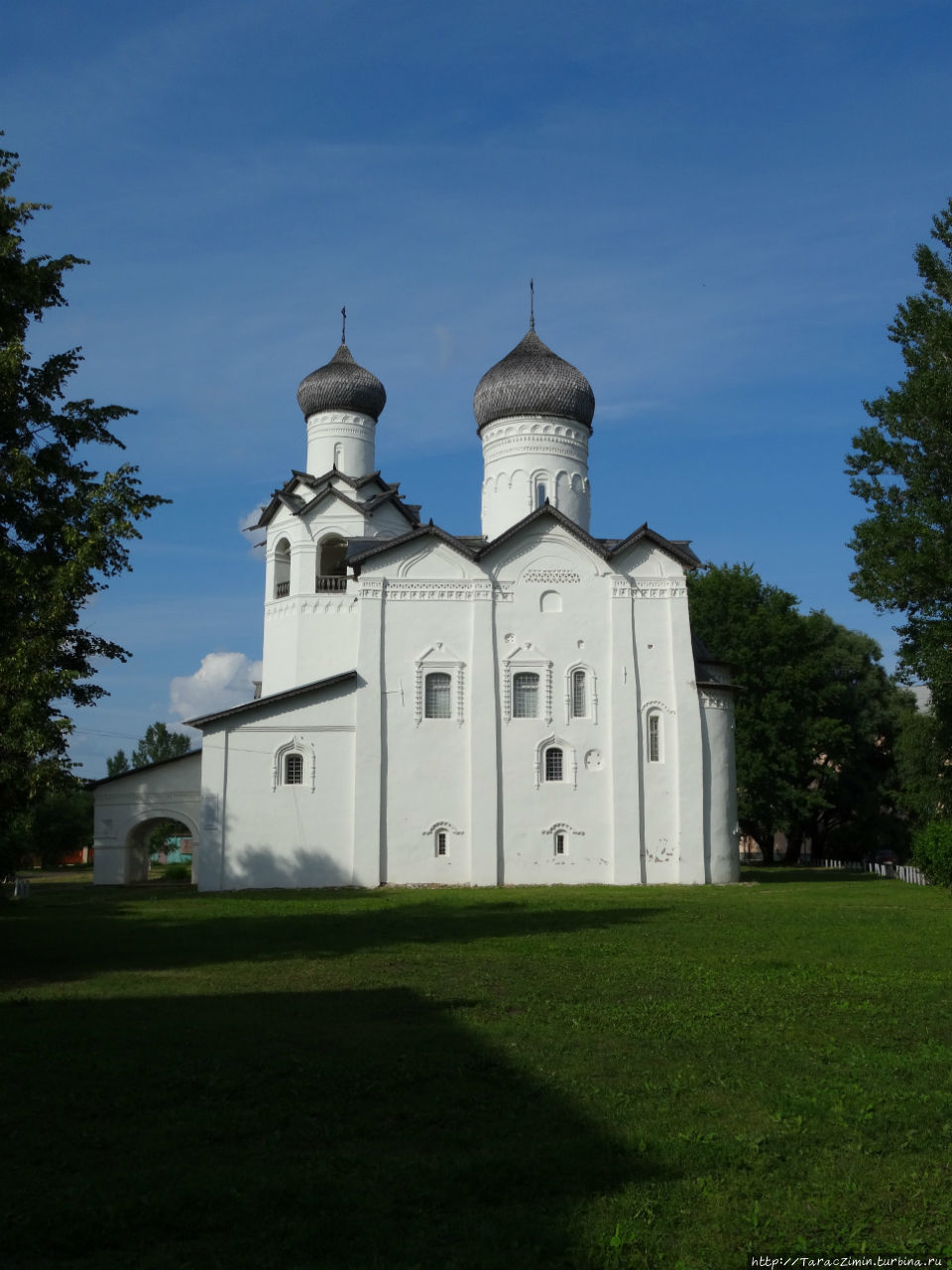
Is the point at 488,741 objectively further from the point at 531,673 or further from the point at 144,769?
the point at 144,769

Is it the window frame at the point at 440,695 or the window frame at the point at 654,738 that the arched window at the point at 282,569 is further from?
the window frame at the point at 654,738

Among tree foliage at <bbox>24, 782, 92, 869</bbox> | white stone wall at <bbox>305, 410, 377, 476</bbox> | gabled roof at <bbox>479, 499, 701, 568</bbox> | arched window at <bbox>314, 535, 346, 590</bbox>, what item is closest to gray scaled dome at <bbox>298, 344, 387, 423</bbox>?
white stone wall at <bbox>305, 410, 377, 476</bbox>

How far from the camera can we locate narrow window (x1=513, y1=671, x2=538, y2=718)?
2727 centimetres

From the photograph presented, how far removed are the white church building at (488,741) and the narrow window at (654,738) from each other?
39 millimetres

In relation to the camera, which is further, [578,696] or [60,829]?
[60,829]

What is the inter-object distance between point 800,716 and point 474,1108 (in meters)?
35.8

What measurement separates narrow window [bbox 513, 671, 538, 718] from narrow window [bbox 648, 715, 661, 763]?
2.71 m

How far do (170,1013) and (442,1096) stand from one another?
348 cm

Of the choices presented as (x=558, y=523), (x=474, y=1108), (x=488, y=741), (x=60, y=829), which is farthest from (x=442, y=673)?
(x=60, y=829)

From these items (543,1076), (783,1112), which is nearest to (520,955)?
(543,1076)

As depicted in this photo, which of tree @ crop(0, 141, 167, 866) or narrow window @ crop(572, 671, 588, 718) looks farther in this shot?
narrow window @ crop(572, 671, 588, 718)

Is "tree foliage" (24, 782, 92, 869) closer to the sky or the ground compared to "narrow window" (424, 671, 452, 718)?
closer to the ground

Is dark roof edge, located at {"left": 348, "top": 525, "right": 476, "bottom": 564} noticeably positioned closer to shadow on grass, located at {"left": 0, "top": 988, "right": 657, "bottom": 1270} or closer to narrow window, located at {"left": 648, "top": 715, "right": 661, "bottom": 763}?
narrow window, located at {"left": 648, "top": 715, "right": 661, "bottom": 763}

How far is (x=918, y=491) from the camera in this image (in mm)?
23141
